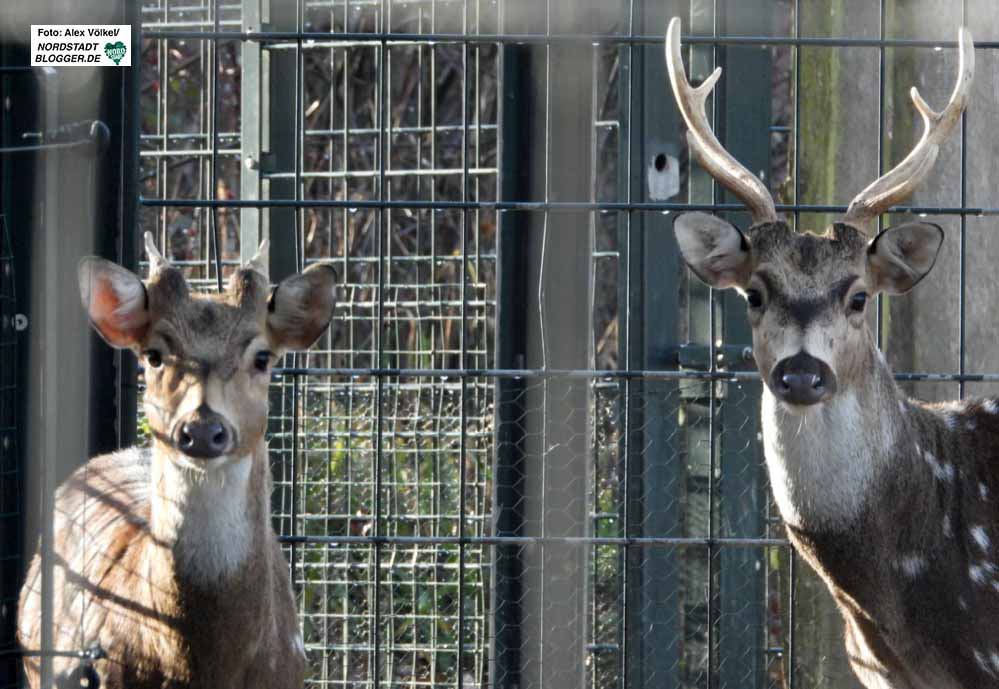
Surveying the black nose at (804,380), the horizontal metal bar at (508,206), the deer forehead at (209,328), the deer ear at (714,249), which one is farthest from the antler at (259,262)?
the black nose at (804,380)

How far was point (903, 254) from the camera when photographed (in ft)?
16.2

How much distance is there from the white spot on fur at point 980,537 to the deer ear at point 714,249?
1024 millimetres

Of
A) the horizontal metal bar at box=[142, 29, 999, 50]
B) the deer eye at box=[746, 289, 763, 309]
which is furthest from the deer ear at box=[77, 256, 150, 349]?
the deer eye at box=[746, 289, 763, 309]

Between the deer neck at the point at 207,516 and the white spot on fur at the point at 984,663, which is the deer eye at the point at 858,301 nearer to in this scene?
the white spot on fur at the point at 984,663

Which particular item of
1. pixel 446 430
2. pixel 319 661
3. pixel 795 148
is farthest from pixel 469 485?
pixel 795 148

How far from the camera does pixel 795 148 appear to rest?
5.58 metres

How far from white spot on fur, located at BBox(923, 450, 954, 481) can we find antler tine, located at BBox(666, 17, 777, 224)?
2.86 feet

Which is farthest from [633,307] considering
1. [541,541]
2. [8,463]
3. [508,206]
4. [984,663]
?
[8,463]

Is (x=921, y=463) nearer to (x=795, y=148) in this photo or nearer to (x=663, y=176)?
(x=795, y=148)

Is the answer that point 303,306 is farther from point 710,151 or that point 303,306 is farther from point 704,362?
point 704,362

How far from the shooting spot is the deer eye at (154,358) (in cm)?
448

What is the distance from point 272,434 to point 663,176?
2.13m

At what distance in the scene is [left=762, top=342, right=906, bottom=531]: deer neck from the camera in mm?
4750

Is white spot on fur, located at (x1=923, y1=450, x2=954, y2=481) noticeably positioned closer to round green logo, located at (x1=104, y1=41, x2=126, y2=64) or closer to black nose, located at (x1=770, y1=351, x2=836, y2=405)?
black nose, located at (x1=770, y1=351, x2=836, y2=405)
